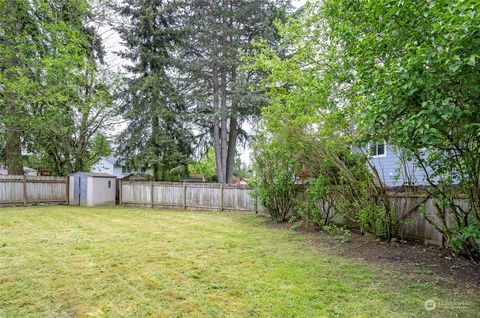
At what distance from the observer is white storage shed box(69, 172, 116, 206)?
42.8 ft

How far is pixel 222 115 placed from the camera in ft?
47.3

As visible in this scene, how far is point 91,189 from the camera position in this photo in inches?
513

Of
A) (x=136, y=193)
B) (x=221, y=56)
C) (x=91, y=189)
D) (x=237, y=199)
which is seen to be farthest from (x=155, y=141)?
(x=237, y=199)

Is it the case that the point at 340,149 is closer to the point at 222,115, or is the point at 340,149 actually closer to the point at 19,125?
the point at 222,115

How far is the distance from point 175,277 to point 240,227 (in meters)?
4.15

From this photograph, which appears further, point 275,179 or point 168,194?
point 168,194

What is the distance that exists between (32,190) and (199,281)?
40.5ft

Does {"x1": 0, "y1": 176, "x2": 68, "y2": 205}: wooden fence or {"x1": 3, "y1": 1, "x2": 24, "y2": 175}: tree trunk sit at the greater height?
{"x1": 3, "y1": 1, "x2": 24, "y2": 175}: tree trunk

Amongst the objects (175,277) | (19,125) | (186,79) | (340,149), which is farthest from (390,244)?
(19,125)

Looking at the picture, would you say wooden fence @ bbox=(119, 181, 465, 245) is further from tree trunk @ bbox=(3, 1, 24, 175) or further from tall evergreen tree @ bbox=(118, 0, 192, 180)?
tree trunk @ bbox=(3, 1, 24, 175)
